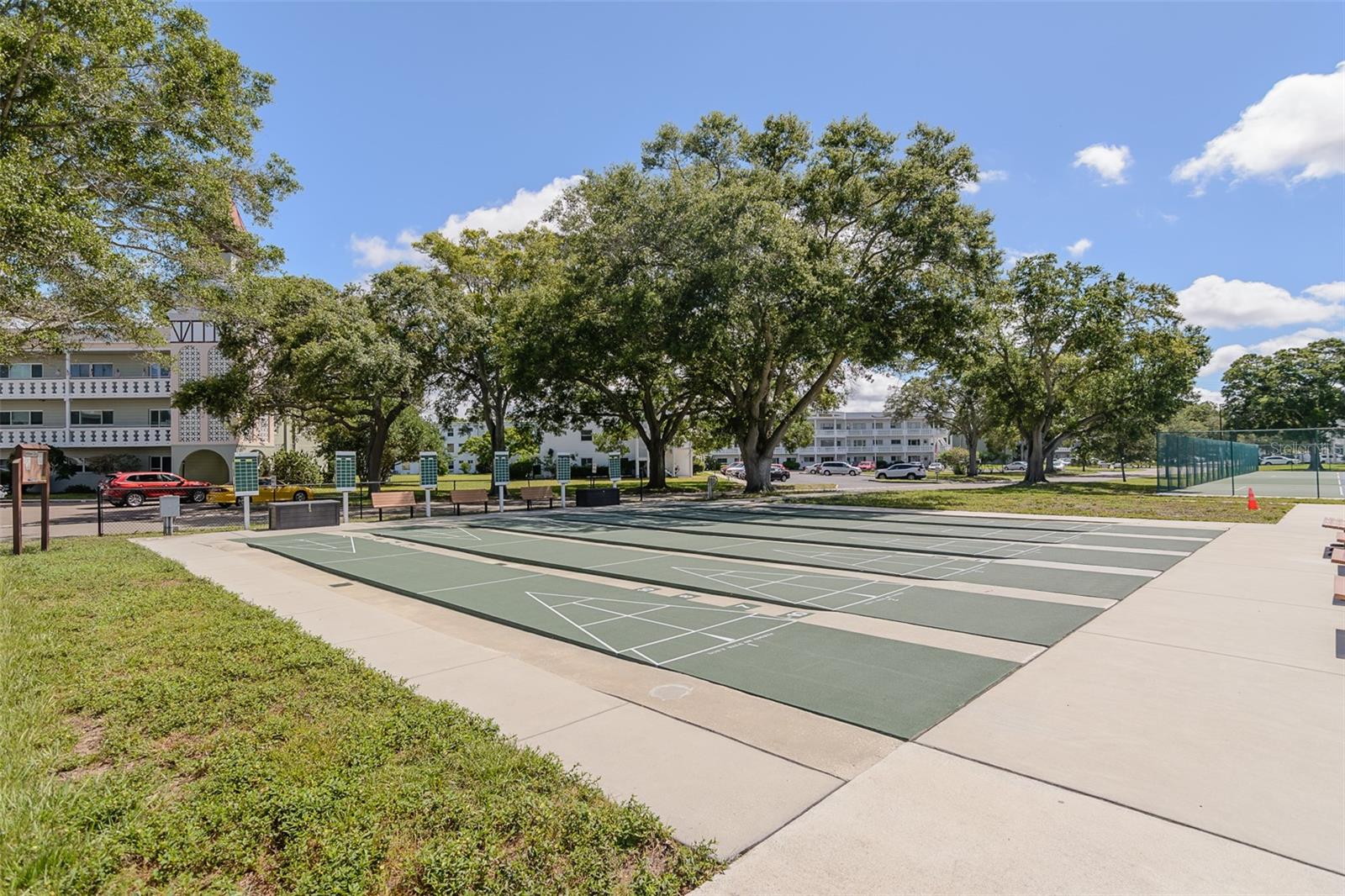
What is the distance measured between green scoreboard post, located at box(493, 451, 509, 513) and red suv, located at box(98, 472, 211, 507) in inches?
700

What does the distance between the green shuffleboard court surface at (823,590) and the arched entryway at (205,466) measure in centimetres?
3655

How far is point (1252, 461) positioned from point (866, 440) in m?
68.8

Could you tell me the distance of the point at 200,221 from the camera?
17.3 meters

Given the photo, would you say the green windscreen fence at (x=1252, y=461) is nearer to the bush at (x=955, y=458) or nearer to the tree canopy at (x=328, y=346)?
the bush at (x=955, y=458)

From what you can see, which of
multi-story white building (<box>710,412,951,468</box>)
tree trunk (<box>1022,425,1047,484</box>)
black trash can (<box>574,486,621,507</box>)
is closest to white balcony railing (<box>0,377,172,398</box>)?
black trash can (<box>574,486,621,507</box>)

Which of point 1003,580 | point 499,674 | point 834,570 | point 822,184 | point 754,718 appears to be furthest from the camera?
point 822,184

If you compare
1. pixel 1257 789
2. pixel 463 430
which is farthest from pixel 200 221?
pixel 463 430

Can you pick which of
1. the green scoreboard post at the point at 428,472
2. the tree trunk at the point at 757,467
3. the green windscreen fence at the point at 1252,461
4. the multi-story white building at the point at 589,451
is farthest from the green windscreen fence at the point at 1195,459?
the multi-story white building at the point at 589,451

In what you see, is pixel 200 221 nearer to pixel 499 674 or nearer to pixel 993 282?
pixel 499 674

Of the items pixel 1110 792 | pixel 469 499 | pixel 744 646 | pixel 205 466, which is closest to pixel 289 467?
pixel 205 466

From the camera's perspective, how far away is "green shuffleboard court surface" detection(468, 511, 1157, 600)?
888cm

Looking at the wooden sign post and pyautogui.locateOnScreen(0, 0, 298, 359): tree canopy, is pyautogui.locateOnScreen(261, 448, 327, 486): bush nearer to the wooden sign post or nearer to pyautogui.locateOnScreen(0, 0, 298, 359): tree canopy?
pyautogui.locateOnScreen(0, 0, 298, 359): tree canopy

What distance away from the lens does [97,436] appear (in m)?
40.2

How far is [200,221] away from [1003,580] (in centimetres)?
2041
